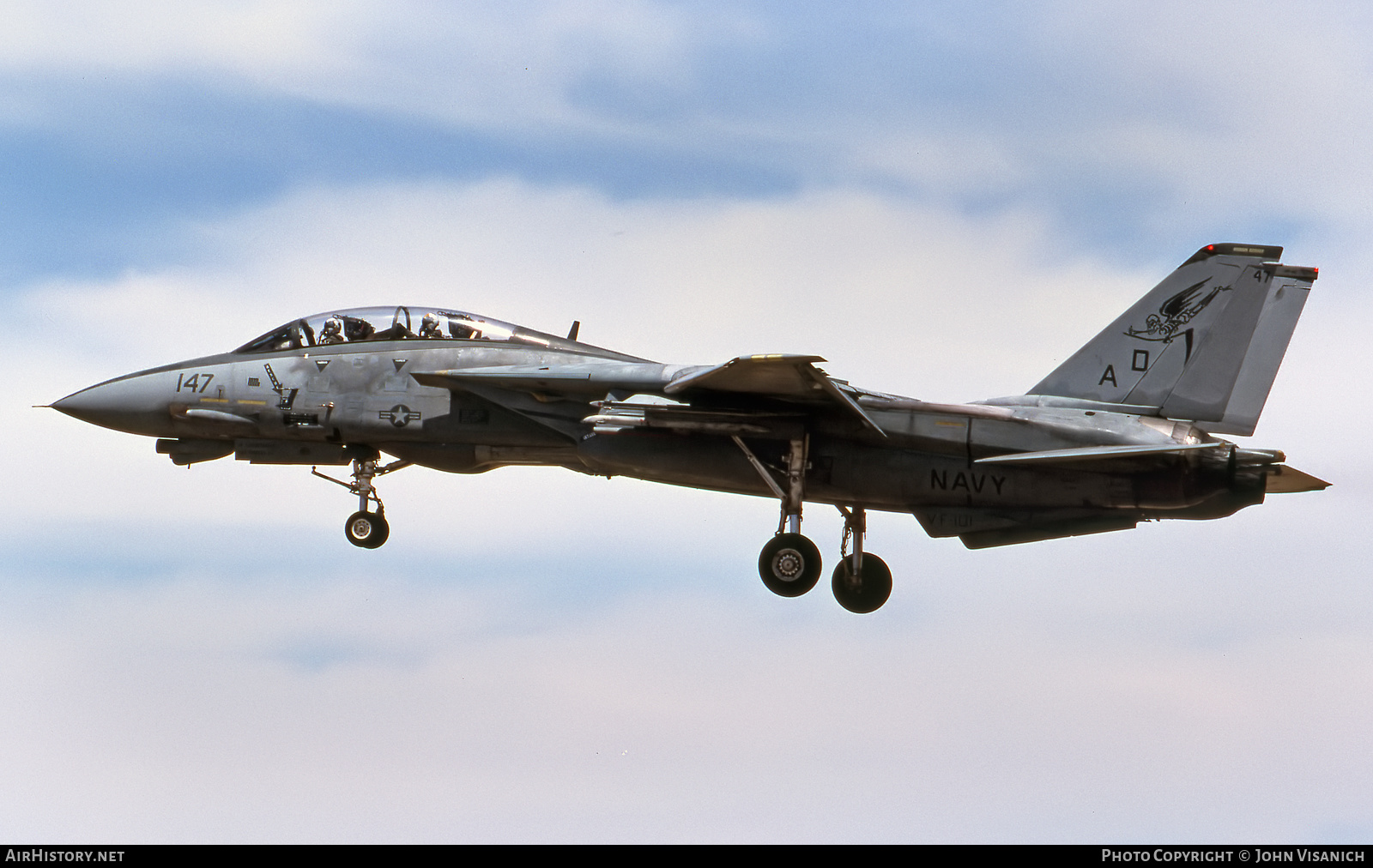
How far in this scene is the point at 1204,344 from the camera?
18.7m

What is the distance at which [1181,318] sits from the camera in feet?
62.2

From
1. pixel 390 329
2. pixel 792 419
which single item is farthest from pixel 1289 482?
pixel 390 329

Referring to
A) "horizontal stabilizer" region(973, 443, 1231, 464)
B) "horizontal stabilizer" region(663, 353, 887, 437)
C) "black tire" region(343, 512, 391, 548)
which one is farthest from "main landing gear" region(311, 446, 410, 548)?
"horizontal stabilizer" region(973, 443, 1231, 464)

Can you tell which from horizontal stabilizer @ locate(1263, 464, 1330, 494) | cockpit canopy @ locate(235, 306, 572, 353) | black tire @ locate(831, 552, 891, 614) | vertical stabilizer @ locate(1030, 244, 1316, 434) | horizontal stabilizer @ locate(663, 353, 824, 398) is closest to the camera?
horizontal stabilizer @ locate(663, 353, 824, 398)

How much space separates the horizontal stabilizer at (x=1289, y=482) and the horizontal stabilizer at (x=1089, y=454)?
74 centimetres

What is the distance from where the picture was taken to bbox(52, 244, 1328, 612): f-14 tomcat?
57.4ft

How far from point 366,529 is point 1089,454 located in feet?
30.5

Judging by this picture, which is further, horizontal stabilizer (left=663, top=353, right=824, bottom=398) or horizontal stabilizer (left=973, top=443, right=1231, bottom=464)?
horizontal stabilizer (left=973, top=443, right=1231, bottom=464)

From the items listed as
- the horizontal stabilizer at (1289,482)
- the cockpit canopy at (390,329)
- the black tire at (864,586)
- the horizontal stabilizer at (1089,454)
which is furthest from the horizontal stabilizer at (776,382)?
the horizontal stabilizer at (1289,482)

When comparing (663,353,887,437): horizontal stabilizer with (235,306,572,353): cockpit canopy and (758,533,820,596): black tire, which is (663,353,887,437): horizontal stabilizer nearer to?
(758,533,820,596): black tire

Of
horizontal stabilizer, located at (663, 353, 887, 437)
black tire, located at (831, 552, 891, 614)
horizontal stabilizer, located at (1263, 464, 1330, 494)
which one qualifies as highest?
horizontal stabilizer, located at (663, 353, 887, 437)

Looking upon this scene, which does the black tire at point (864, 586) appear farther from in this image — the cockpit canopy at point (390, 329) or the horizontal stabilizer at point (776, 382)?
the cockpit canopy at point (390, 329)

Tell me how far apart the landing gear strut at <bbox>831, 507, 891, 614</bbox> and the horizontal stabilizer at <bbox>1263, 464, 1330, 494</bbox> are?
186 inches

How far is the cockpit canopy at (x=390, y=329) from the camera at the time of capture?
19594 mm
